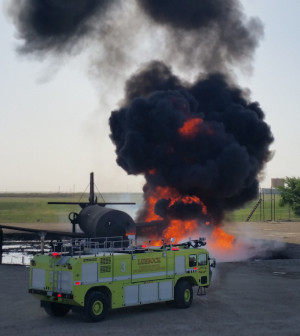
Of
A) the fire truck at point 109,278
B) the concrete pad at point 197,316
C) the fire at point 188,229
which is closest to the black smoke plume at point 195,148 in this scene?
the fire at point 188,229

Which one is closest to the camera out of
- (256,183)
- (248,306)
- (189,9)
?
(248,306)

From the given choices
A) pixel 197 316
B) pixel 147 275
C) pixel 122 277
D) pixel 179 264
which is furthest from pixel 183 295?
pixel 122 277

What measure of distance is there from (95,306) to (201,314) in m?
4.69

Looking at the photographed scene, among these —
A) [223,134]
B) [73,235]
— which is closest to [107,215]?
[73,235]

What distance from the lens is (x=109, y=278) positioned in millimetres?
22688

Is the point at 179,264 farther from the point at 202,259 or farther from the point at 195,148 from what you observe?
the point at 195,148

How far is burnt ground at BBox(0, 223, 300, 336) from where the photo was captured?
20812 millimetres

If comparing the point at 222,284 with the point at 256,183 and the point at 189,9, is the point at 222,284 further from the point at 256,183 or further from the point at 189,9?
the point at 189,9

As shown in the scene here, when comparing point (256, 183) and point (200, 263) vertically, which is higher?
point (256, 183)

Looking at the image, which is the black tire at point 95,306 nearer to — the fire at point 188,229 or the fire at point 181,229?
the fire at point 188,229

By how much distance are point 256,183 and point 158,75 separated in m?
15.1

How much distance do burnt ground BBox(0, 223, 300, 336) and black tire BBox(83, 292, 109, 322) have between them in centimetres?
31

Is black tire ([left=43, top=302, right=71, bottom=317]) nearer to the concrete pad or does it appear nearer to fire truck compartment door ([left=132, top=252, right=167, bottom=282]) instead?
the concrete pad

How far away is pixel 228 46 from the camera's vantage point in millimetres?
57594
